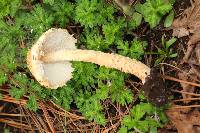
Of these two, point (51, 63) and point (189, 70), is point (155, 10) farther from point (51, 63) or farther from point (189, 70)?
point (51, 63)

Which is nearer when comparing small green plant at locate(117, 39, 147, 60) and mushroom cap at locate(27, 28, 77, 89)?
mushroom cap at locate(27, 28, 77, 89)

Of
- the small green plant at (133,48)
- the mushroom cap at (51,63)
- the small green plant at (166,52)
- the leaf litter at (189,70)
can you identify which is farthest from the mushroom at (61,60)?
the leaf litter at (189,70)

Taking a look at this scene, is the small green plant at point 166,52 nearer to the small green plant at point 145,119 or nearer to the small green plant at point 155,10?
the small green plant at point 155,10

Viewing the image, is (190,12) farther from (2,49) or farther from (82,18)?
(2,49)

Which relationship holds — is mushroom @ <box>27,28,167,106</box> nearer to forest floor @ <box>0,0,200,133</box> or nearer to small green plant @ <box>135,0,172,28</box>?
forest floor @ <box>0,0,200,133</box>

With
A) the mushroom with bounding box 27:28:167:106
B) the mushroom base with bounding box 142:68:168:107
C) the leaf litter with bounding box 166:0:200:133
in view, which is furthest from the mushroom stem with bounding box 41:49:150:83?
the leaf litter with bounding box 166:0:200:133

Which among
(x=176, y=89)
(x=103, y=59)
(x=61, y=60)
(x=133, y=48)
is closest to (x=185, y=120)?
(x=176, y=89)
